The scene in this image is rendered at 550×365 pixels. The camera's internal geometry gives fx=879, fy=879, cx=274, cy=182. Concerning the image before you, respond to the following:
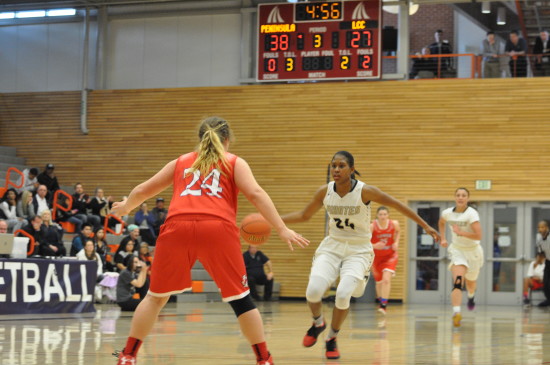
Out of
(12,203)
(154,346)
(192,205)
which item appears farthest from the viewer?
(12,203)

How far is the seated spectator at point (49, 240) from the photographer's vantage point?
54.1ft

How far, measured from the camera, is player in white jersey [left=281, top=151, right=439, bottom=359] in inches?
321

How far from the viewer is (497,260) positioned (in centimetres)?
2186

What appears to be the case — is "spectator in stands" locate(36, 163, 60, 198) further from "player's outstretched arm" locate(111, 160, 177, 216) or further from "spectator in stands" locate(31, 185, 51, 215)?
"player's outstretched arm" locate(111, 160, 177, 216)

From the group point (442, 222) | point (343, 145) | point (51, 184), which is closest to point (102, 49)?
point (51, 184)

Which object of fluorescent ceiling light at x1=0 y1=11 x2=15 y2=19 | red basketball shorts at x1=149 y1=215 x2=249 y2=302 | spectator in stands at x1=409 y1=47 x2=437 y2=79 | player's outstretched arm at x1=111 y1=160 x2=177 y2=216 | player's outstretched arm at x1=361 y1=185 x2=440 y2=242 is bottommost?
red basketball shorts at x1=149 y1=215 x2=249 y2=302

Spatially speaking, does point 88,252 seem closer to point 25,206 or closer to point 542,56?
point 25,206

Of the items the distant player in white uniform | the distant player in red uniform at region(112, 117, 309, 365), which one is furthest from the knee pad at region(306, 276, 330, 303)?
the distant player in white uniform

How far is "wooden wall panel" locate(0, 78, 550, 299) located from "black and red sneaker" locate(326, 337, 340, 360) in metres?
12.9

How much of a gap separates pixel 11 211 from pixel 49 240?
6.75 ft

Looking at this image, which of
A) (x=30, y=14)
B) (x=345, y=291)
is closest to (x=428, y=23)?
(x=30, y=14)

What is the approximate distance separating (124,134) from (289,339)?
15343 mm

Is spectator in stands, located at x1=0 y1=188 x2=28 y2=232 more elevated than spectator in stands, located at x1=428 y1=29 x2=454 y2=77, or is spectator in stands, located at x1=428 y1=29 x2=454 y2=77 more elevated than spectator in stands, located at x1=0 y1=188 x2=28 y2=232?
spectator in stands, located at x1=428 y1=29 x2=454 y2=77

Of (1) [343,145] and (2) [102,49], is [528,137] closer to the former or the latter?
(1) [343,145]
